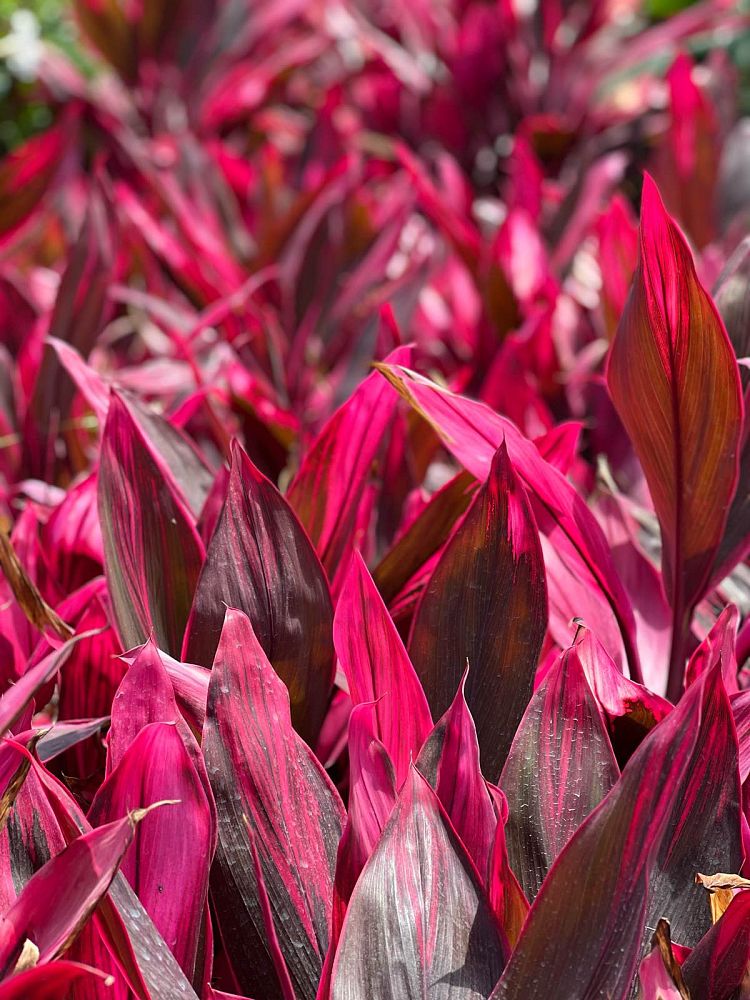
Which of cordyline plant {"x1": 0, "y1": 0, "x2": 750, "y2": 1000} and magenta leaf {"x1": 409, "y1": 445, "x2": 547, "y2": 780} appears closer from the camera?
cordyline plant {"x1": 0, "y1": 0, "x2": 750, "y2": 1000}

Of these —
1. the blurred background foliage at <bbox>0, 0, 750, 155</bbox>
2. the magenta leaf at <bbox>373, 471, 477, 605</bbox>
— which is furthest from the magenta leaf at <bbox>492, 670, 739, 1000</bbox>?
the blurred background foliage at <bbox>0, 0, 750, 155</bbox>

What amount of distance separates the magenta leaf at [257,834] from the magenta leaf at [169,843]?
35mm

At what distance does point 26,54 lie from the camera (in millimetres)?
2562

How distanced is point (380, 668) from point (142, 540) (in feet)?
0.70

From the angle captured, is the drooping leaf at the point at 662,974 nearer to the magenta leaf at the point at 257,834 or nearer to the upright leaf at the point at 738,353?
the magenta leaf at the point at 257,834

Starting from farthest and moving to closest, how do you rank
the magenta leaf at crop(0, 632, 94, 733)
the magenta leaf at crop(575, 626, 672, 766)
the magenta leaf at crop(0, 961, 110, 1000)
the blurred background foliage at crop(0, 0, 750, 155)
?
1. the blurred background foliage at crop(0, 0, 750, 155)
2. the magenta leaf at crop(575, 626, 672, 766)
3. the magenta leaf at crop(0, 632, 94, 733)
4. the magenta leaf at crop(0, 961, 110, 1000)

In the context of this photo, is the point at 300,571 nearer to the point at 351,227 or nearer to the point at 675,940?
the point at 675,940

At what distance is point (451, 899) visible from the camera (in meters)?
0.62

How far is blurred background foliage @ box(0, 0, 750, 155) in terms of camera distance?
8.43 ft

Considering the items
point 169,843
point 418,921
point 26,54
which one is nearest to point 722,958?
point 418,921

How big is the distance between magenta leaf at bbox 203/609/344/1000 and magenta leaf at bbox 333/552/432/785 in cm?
8

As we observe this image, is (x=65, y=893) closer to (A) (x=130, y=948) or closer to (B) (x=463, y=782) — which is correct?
(A) (x=130, y=948)

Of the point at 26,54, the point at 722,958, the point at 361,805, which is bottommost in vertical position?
Answer: the point at 722,958

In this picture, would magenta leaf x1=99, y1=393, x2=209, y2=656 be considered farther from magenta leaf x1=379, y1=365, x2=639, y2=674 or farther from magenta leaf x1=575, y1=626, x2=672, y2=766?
magenta leaf x1=575, y1=626, x2=672, y2=766
